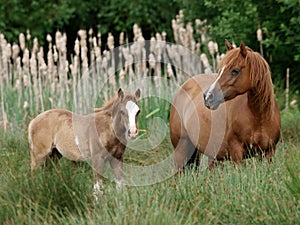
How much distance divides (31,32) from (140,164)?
9.65 metres

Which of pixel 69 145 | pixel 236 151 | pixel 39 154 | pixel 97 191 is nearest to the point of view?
pixel 97 191

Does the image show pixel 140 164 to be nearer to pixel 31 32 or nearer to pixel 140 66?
pixel 140 66

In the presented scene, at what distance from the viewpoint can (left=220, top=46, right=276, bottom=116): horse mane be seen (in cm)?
625

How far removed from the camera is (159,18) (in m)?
17.9

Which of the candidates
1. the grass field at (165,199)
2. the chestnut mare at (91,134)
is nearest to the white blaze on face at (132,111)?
the chestnut mare at (91,134)

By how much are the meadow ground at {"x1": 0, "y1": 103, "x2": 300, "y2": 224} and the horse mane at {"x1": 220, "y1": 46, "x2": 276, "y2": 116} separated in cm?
60

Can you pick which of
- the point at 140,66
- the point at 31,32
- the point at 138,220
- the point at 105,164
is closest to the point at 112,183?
the point at 105,164

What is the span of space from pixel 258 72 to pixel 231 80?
0.26 m

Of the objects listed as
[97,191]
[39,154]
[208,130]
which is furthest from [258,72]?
[39,154]

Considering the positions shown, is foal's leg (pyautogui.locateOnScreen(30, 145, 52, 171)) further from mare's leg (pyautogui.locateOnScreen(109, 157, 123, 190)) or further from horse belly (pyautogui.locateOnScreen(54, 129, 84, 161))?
mare's leg (pyautogui.locateOnScreen(109, 157, 123, 190))

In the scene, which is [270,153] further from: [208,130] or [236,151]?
[208,130]

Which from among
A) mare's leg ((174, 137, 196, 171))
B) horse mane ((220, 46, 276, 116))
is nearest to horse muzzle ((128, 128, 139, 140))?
horse mane ((220, 46, 276, 116))

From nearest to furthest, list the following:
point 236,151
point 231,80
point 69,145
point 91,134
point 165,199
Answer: point 165,199, point 231,80, point 236,151, point 91,134, point 69,145

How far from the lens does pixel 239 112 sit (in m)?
6.51
